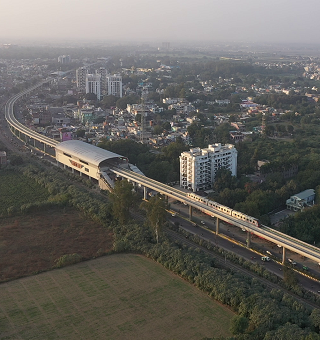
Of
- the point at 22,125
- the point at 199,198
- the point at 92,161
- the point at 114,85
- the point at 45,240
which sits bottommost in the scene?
the point at 45,240

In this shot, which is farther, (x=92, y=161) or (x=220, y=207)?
(x=92, y=161)

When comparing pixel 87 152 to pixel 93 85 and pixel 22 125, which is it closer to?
pixel 22 125

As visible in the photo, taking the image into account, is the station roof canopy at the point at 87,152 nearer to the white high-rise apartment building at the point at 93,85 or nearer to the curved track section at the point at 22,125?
the curved track section at the point at 22,125

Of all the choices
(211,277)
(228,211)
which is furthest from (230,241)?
(211,277)

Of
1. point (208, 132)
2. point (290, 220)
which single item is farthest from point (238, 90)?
point (290, 220)

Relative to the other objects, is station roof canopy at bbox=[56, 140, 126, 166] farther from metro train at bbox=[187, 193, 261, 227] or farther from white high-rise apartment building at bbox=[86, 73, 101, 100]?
white high-rise apartment building at bbox=[86, 73, 101, 100]

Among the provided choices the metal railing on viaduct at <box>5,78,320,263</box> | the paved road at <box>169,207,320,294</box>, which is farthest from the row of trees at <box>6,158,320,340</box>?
the metal railing on viaduct at <box>5,78,320,263</box>
